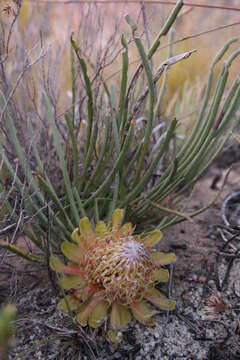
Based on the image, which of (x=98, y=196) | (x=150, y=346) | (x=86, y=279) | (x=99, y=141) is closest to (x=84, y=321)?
(x=86, y=279)

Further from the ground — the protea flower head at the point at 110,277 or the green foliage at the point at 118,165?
the green foliage at the point at 118,165

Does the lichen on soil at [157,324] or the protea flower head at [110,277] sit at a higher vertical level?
the protea flower head at [110,277]

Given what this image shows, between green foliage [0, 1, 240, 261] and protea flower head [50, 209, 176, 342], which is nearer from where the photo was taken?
protea flower head [50, 209, 176, 342]

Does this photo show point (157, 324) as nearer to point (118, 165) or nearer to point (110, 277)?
point (110, 277)

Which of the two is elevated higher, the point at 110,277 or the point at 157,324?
the point at 110,277

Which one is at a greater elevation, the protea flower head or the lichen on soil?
the protea flower head

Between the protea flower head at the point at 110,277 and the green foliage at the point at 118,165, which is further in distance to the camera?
the green foliage at the point at 118,165

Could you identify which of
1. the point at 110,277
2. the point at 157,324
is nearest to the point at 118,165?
the point at 110,277

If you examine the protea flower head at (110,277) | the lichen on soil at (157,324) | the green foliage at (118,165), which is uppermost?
the green foliage at (118,165)
